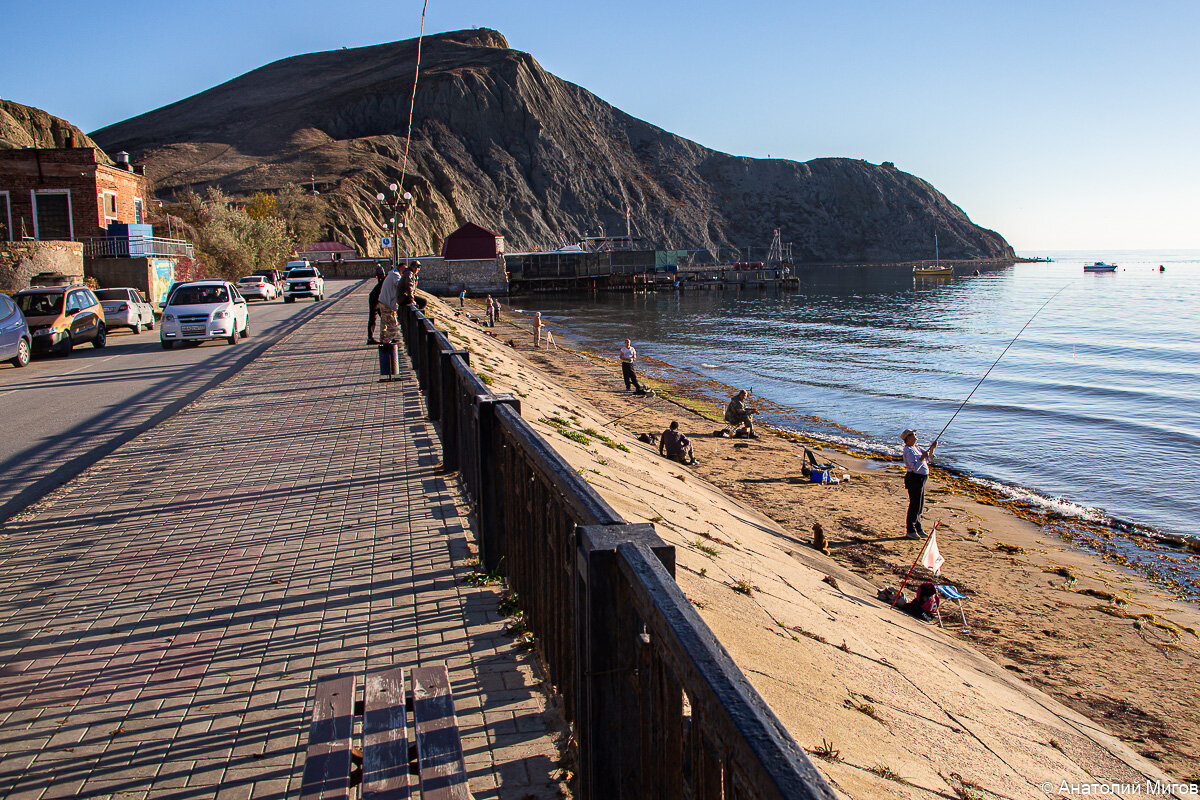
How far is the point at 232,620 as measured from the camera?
16.5ft

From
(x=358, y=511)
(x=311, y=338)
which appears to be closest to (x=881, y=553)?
(x=358, y=511)

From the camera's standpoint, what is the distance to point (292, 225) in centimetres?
9319

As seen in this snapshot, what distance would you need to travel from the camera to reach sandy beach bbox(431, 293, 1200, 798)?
5777mm

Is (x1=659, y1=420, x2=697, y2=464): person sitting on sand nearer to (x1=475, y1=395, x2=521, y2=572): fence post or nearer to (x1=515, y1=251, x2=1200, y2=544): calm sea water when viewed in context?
(x1=515, y1=251, x2=1200, y2=544): calm sea water

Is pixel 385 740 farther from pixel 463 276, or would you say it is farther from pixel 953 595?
pixel 463 276

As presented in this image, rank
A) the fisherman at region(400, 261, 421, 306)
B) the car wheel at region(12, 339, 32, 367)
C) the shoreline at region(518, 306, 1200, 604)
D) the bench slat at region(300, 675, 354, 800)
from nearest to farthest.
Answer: the bench slat at region(300, 675, 354, 800) < the shoreline at region(518, 306, 1200, 604) < the fisherman at region(400, 261, 421, 306) < the car wheel at region(12, 339, 32, 367)

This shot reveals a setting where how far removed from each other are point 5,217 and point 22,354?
1233 inches

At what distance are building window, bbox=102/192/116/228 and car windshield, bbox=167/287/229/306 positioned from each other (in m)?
27.8

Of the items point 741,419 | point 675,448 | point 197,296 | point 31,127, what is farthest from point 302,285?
point 31,127

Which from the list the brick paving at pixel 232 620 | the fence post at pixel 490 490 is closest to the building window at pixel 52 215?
the brick paving at pixel 232 620

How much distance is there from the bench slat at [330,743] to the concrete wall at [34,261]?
1422 inches

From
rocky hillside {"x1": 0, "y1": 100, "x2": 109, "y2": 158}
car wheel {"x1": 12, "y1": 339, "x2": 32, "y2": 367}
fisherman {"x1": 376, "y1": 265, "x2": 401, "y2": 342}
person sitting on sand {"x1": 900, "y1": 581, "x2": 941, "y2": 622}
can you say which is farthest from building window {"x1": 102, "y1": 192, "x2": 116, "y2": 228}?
person sitting on sand {"x1": 900, "y1": 581, "x2": 941, "y2": 622}

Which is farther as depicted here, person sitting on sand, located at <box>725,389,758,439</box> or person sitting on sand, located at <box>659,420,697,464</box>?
person sitting on sand, located at <box>725,389,758,439</box>

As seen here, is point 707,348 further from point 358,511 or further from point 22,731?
point 22,731
